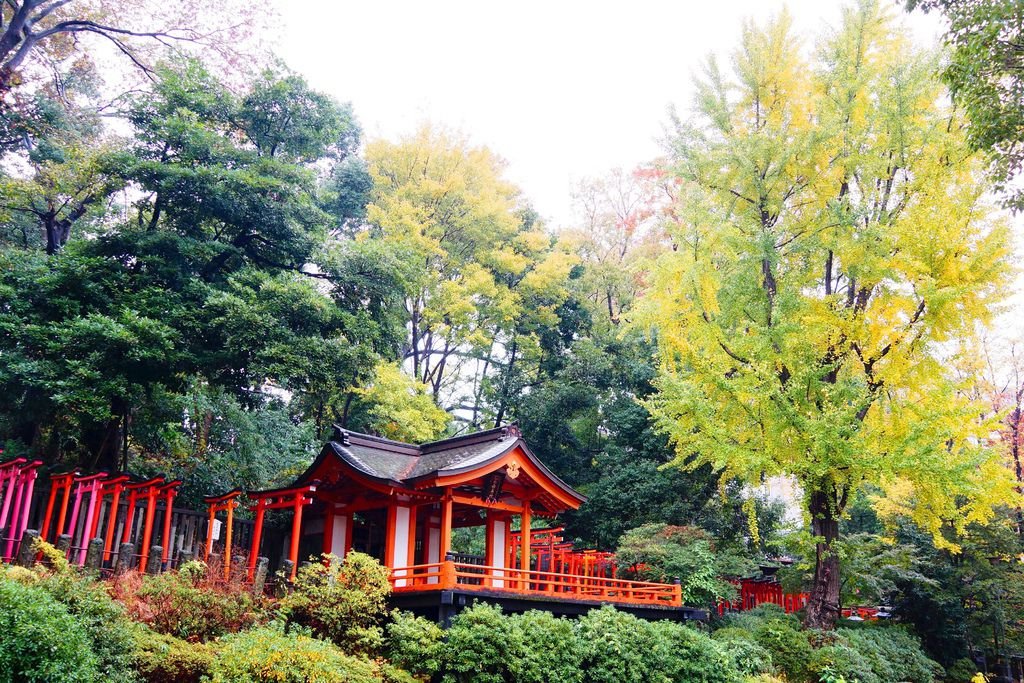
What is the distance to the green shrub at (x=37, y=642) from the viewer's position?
6.25 metres

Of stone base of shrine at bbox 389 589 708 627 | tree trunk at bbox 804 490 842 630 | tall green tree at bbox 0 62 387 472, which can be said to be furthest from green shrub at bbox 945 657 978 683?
tall green tree at bbox 0 62 387 472

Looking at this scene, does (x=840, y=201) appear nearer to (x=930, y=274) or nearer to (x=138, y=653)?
(x=930, y=274)

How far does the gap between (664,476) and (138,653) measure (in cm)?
1758

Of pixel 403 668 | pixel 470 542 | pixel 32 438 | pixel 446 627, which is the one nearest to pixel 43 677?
pixel 403 668

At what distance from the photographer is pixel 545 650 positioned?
11297mm

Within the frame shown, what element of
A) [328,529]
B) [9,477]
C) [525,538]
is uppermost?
[9,477]

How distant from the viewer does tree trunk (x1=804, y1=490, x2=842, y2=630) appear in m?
16.0

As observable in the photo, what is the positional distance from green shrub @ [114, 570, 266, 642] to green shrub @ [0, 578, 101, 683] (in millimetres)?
2628

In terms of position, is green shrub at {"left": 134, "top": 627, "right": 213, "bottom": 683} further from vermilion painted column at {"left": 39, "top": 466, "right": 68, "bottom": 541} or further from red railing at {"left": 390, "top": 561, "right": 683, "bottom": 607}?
vermilion painted column at {"left": 39, "top": 466, "right": 68, "bottom": 541}

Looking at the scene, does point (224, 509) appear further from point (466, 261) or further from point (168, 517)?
point (466, 261)

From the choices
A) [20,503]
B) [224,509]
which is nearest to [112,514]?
[20,503]

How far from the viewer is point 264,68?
19.4m

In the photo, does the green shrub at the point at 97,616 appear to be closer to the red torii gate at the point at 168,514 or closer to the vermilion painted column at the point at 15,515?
the vermilion painted column at the point at 15,515

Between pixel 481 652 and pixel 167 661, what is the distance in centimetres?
459
